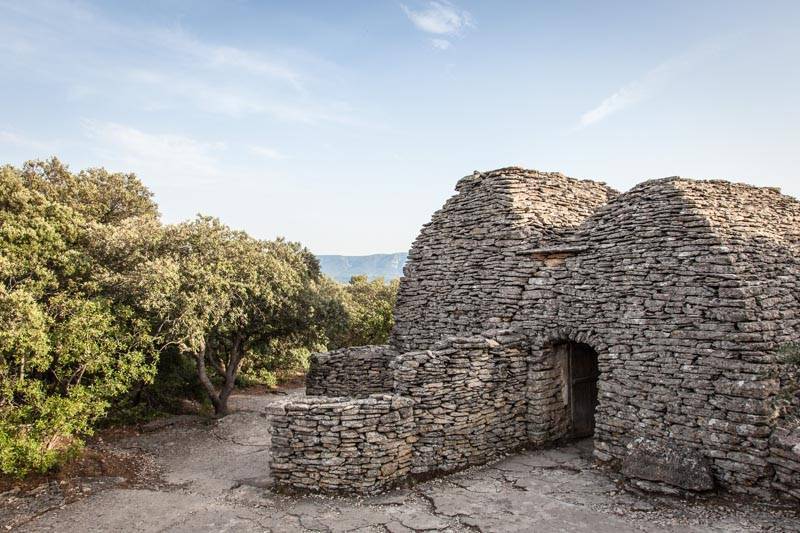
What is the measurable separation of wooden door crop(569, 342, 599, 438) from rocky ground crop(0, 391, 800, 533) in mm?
671

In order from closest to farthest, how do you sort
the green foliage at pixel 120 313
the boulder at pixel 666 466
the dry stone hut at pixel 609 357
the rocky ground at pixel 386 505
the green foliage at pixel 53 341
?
the rocky ground at pixel 386 505 → the boulder at pixel 666 466 → the dry stone hut at pixel 609 357 → the green foliage at pixel 53 341 → the green foliage at pixel 120 313

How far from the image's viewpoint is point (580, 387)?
38.8 feet

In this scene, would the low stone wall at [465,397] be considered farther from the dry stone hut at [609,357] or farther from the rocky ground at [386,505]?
the rocky ground at [386,505]

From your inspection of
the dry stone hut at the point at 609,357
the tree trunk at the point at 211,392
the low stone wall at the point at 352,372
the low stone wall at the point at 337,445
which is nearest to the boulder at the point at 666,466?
the dry stone hut at the point at 609,357

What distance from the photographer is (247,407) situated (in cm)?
1697

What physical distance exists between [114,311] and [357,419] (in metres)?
6.40

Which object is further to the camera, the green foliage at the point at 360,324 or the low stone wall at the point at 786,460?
the green foliage at the point at 360,324

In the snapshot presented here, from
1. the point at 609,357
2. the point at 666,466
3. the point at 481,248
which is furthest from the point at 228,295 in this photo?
the point at 666,466

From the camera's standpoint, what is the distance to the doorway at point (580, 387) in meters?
11.4

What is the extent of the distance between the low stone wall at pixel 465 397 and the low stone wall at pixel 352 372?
3.26 meters

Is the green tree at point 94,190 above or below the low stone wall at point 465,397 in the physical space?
above

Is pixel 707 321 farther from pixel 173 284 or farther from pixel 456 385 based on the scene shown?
pixel 173 284

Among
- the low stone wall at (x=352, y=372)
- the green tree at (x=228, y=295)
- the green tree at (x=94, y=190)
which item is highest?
the green tree at (x=94, y=190)

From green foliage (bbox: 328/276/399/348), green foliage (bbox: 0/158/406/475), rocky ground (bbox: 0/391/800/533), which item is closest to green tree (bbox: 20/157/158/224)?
green foliage (bbox: 0/158/406/475)
